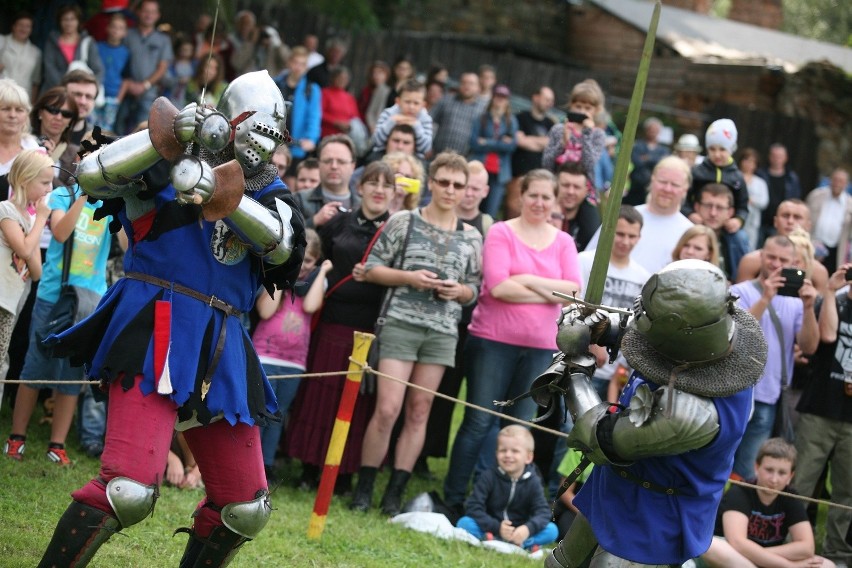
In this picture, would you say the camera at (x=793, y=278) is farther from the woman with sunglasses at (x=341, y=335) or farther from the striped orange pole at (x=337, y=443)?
the striped orange pole at (x=337, y=443)

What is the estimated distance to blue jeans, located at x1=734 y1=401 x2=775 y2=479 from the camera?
7398 mm

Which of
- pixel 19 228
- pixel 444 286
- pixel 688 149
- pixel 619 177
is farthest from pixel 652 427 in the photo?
pixel 688 149

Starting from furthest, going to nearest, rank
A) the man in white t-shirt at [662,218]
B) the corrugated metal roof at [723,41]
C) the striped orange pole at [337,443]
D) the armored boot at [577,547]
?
the corrugated metal roof at [723,41] → the man in white t-shirt at [662,218] → the striped orange pole at [337,443] → the armored boot at [577,547]

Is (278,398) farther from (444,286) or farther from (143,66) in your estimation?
(143,66)

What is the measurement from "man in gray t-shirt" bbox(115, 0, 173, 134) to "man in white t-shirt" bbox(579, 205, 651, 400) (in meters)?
5.09

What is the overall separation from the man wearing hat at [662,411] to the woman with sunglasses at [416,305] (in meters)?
2.30

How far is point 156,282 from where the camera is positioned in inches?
163

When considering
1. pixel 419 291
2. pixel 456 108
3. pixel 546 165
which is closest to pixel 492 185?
pixel 456 108

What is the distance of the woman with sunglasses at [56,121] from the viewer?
6977mm

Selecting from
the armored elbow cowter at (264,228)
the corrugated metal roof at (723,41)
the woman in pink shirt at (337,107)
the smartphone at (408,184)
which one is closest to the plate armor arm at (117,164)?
the armored elbow cowter at (264,228)

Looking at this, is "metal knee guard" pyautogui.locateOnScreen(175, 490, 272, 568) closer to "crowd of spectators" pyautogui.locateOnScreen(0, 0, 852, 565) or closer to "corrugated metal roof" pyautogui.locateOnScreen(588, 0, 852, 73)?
"crowd of spectators" pyautogui.locateOnScreen(0, 0, 852, 565)

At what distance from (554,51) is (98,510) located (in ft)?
55.7

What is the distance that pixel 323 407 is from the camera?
23.4ft

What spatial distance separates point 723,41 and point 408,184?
13.0 m
